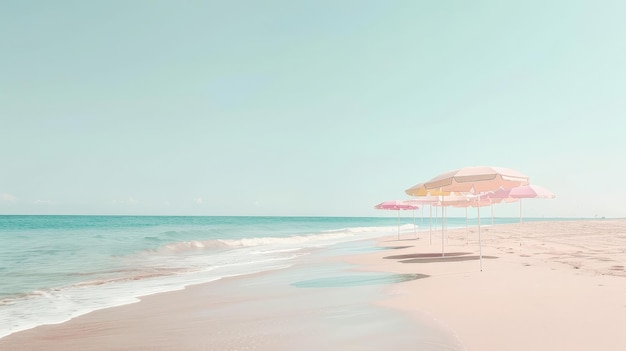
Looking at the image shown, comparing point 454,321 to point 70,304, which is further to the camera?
point 70,304

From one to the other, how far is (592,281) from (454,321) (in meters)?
3.49

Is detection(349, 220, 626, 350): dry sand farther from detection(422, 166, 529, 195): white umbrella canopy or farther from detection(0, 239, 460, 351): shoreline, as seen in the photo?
detection(422, 166, 529, 195): white umbrella canopy

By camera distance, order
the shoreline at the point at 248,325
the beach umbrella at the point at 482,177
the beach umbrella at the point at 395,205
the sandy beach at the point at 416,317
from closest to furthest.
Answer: the sandy beach at the point at 416,317, the shoreline at the point at 248,325, the beach umbrella at the point at 482,177, the beach umbrella at the point at 395,205

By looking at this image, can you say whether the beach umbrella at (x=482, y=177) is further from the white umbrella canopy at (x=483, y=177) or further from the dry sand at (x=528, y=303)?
the dry sand at (x=528, y=303)

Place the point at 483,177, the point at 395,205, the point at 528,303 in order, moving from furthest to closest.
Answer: the point at 395,205 → the point at 483,177 → the point at 528,303

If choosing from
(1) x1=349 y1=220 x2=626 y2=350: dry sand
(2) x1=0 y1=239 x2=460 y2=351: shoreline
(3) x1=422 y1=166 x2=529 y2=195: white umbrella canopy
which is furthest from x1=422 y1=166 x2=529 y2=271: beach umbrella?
(2) x1=0 y1=239 x2=460 y2=351: shoreline

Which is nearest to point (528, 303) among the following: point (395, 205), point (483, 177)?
point (483, 177)

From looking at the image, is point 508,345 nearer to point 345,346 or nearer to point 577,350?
point 577,350

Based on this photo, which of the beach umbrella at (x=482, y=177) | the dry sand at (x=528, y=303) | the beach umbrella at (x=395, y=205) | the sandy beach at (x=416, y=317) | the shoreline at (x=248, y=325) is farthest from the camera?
the beach umbrella at (x=395, y=205)

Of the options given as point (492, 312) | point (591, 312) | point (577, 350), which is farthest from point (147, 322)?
point (591, 312)

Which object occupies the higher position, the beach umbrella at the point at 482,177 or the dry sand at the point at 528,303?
the beach umbrella at the point at 482,177

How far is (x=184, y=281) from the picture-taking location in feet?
34.2

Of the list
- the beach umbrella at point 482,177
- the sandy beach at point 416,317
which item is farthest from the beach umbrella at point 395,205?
the sandy beach at point 416,317

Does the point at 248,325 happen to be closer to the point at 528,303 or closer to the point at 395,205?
the point at 528,303
